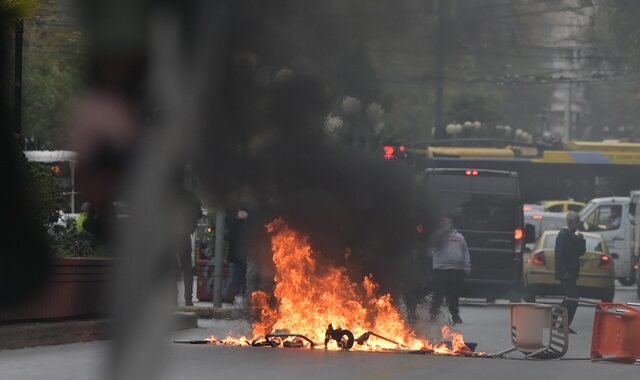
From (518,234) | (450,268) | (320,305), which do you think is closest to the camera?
(320,305)

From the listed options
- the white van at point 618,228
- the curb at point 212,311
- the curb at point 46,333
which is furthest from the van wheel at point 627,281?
the curb at point 46,333

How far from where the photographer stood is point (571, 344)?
15938 mm

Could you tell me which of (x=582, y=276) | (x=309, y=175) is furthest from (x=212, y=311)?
(x=582, y=276)

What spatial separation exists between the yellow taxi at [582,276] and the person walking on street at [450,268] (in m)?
6.39

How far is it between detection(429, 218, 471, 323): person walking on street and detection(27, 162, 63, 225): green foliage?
18.9 ft

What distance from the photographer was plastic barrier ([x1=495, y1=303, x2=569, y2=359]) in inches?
508

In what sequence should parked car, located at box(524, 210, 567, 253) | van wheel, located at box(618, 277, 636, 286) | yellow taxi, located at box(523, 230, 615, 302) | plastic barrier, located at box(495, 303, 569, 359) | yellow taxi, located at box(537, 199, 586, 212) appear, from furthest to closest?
yellow taxi, located at box(537, 199, 586, 212)
parked car, located at box(524, 210, 567, 253)
van wheel, located at box(618, 277, 636, 286)
yellow taxi, located at box(523, 230, 615, 302)
plastic barrier, located at box(495, 303, 569, 359)

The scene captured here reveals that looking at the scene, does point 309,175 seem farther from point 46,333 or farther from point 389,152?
point 46,333

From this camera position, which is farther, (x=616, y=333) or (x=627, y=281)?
(x=627, y=281)

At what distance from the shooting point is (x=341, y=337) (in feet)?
41.3

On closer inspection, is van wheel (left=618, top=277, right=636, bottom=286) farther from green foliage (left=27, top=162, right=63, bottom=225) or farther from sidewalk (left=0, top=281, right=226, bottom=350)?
sidewalk (left=0, top=281, right=226, bottom=350)

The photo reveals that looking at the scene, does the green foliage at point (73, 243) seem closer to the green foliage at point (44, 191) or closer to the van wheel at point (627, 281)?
the green foliage at point (44, 191)

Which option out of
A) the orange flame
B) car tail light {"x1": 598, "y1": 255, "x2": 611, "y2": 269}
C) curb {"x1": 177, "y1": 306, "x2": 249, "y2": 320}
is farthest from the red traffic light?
car tail light {"x1": 598, "y1": 255, "x2": 611, "y2": 269}

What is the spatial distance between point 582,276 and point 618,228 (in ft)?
28.1
